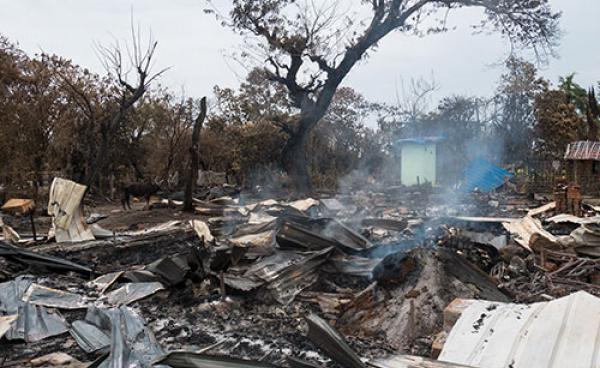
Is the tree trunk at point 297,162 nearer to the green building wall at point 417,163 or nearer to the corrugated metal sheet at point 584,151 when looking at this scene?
the green building wall at point 417,163

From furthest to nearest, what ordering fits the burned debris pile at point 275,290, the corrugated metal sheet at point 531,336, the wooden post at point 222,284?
the wooden post at point 222,284
the burned debris pile at point 275,290
the corrugated metal sheet at point 531,336

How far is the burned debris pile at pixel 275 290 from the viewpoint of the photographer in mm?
3197

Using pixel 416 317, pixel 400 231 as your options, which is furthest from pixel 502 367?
pixel 400 231

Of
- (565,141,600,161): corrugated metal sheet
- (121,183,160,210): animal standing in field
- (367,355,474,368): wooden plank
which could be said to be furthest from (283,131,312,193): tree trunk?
(367,355,474,368): wooden plank

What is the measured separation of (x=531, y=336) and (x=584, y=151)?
17.3 m

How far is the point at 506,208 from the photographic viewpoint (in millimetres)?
12180

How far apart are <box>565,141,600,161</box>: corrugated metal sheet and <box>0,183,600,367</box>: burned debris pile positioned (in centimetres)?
1093

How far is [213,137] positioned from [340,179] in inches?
249

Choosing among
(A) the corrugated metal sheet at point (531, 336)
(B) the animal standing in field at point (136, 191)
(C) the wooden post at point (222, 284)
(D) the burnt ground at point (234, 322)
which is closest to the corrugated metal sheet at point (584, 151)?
(B) the animal standing in field at point (136, 191)

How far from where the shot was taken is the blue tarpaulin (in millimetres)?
17984

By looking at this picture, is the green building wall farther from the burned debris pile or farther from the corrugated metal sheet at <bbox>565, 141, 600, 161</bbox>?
the burned debris pile

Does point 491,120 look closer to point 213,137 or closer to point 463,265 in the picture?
point 213,137

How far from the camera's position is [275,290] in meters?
4.63

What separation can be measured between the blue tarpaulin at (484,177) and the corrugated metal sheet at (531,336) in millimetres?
15839
